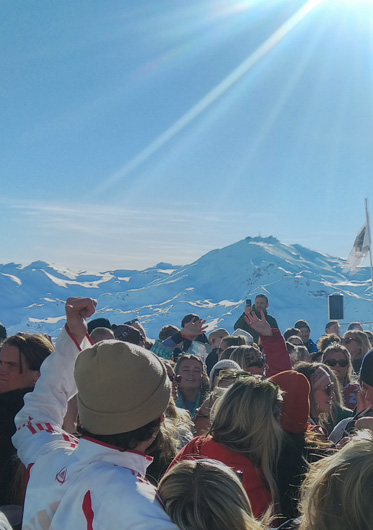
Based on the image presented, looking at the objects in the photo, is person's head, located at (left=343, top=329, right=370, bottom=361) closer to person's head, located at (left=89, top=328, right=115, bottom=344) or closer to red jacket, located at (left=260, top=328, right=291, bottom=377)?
red jacket, located at (left=260, top=328, right=291, bottom=377)

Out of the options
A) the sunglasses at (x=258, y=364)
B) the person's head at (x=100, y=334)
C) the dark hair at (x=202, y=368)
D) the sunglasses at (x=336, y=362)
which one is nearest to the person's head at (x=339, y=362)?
the sunglasses at (x=336, y=362)

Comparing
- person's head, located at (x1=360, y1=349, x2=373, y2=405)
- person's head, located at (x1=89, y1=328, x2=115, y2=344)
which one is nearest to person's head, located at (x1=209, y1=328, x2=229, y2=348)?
person's head, located at (x1=89, y1=328, x2=115, y2=344)

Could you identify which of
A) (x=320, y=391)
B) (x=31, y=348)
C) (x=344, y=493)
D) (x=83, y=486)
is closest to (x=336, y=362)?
(x=320, y=391)

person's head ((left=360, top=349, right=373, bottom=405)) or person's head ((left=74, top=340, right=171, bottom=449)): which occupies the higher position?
person's head ((left=74, top=340, right=171, bottom=449))

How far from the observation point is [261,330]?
425cm

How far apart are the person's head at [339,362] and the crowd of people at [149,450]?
5.78ft

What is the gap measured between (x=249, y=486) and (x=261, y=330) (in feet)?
6.05

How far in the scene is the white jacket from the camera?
1.48 meters

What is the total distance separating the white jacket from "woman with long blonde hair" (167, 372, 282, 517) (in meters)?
0.76

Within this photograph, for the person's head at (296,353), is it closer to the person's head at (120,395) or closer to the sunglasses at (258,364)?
the sunglasses at (258,364)

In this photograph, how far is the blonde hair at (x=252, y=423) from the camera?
8.54 feet

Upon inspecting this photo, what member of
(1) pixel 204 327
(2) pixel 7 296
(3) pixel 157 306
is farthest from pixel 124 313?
(1) pixel 204 327

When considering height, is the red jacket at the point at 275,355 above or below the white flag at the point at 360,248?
below

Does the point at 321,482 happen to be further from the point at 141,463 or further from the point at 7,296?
the point at 7,296
